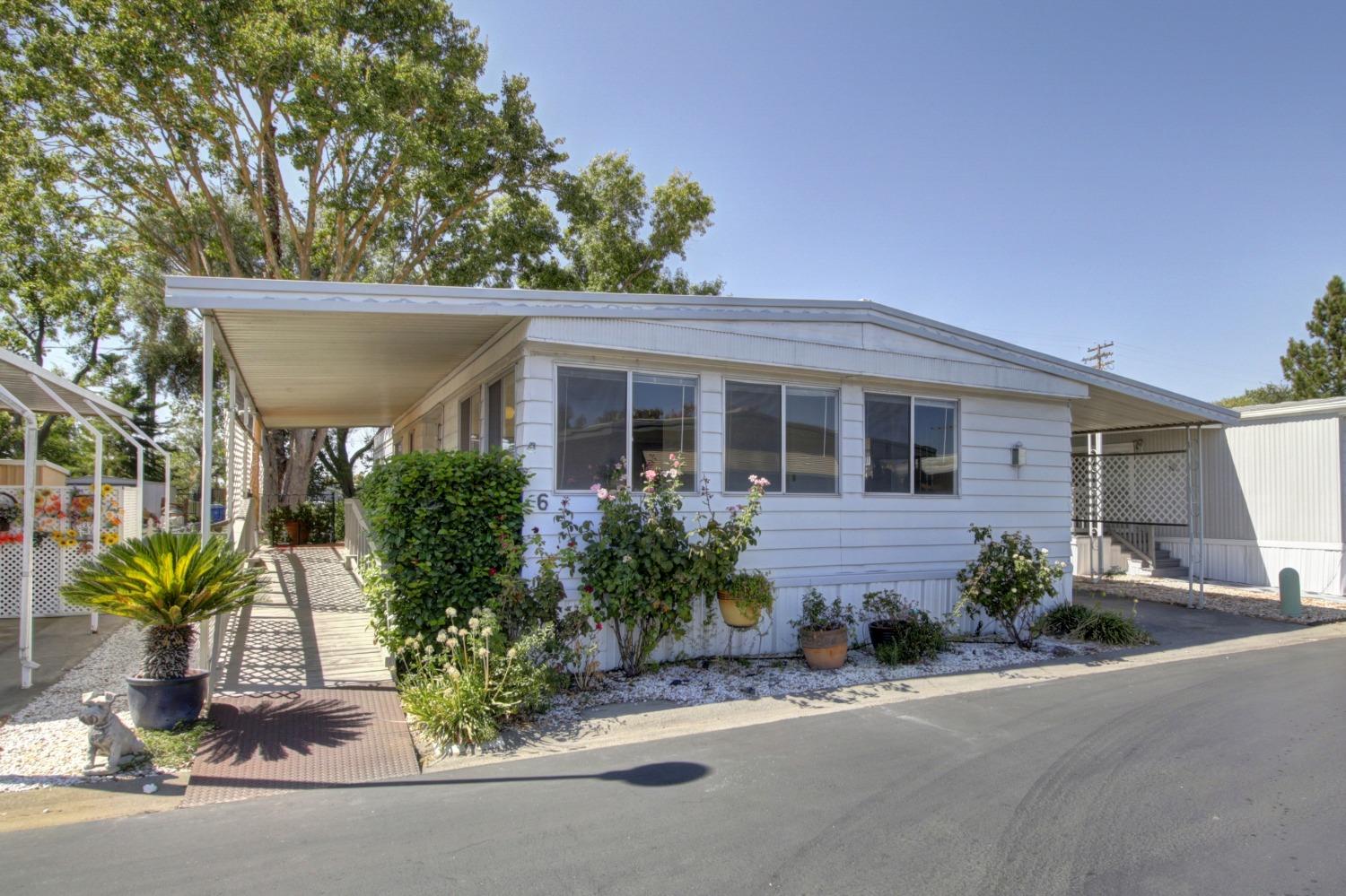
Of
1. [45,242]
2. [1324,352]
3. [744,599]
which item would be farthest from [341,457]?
[1324,352]

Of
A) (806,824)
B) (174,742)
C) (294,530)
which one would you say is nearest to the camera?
(806,824)

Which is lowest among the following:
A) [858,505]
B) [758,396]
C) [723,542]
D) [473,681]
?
[473,681]

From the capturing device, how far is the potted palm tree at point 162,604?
502cm

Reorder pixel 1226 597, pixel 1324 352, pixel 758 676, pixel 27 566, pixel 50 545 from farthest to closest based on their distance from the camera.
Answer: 1. pixel 1324 352
2. pixel 1226 597
3. pixel 50 545
4. pixel 758 676
5. pixel 27 566

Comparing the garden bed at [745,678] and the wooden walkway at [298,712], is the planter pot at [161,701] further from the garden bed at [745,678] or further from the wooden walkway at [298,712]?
the garden bed at [745,678]

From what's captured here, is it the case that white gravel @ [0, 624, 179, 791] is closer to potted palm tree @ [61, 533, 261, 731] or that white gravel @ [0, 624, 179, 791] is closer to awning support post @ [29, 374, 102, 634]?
potted palm tree @ [61, 533, 261, 731]

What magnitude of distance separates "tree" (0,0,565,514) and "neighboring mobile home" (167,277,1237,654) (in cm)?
634

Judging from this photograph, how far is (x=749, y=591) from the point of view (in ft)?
21.9

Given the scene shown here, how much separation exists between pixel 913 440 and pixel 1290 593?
21.0 ft

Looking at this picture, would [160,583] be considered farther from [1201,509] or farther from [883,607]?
[1201,509]

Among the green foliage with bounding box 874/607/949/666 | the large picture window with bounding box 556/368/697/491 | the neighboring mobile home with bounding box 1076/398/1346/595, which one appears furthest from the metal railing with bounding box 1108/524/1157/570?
the large picture window with bounding box 556/368/697/491

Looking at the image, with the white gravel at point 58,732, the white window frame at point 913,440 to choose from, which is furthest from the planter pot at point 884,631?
the white gravel at point 58,732

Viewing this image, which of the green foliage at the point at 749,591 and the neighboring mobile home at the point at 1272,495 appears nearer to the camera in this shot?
the green foliage at the point at 749,591

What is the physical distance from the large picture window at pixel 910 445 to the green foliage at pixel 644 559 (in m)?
2.12
